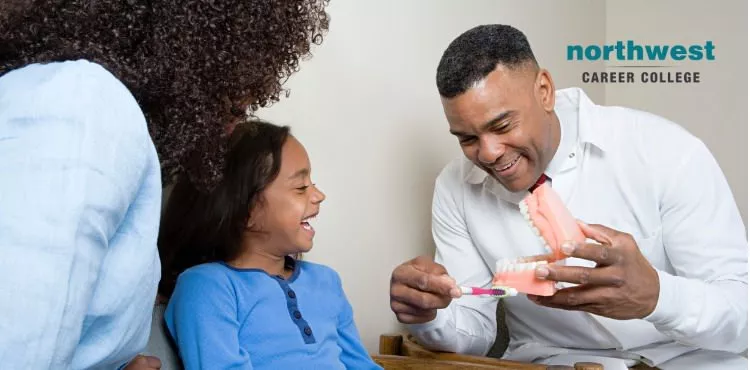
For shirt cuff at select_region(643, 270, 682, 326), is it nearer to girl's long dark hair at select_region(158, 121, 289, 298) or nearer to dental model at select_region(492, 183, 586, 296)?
dental model at select_region(492, 183, 586, 296)

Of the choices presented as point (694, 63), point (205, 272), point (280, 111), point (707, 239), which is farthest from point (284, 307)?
point (694, 63)

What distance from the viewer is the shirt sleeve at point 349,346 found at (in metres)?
1.66

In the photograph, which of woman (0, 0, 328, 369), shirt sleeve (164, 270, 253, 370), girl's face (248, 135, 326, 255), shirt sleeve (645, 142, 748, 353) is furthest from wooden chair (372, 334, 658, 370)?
woman (0, 0, 328, 369)

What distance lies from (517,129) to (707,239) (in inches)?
21.1

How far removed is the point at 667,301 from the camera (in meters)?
1.79

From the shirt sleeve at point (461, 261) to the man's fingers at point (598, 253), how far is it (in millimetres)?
573

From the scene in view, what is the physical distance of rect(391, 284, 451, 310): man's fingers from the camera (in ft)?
6.04

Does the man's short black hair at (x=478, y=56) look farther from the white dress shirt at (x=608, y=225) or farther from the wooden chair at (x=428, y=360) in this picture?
the wooden chair at (x=428, y=360)

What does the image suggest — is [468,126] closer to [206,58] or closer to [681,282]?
[681,282]

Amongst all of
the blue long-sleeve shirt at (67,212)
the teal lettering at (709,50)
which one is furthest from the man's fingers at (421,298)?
the teal lettering at (709,50)

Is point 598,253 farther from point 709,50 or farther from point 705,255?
point 709,50

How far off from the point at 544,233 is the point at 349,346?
44cm

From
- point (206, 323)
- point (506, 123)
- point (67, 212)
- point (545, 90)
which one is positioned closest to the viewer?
point (67, 212)

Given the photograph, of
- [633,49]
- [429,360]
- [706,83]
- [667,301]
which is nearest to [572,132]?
[667,301]
